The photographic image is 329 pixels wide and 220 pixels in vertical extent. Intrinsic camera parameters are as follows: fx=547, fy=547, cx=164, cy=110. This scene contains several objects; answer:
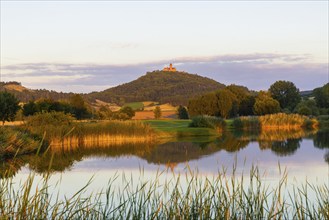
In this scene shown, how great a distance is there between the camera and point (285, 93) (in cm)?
7475

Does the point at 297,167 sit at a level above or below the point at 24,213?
below

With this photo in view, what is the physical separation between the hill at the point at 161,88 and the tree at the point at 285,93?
92.7 ft

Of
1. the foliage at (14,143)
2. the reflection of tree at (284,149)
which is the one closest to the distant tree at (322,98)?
the reflection of tree at (284,149)

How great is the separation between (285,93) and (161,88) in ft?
187

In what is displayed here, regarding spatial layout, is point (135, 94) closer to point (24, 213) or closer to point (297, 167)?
point (297, 167)

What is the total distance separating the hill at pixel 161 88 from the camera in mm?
114125

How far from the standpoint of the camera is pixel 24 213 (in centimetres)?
577

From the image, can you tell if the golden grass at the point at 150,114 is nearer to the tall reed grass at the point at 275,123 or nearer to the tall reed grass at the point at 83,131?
the tall reed grass at the point at 275,123

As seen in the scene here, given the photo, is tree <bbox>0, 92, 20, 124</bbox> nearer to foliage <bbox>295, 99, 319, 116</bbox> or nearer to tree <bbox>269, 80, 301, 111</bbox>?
foliage <bbox>295, 99, 319, 116</bbox>

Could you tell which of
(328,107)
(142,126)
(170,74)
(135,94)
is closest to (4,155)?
(142,126)

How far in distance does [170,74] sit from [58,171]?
137 meters

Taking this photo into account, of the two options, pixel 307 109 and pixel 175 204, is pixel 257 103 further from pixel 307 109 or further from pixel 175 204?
pixel 175 204

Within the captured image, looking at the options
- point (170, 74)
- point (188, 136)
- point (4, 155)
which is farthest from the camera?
point (170, 74)

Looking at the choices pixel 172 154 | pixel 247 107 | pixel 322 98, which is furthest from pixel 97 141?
pixel 322 98
